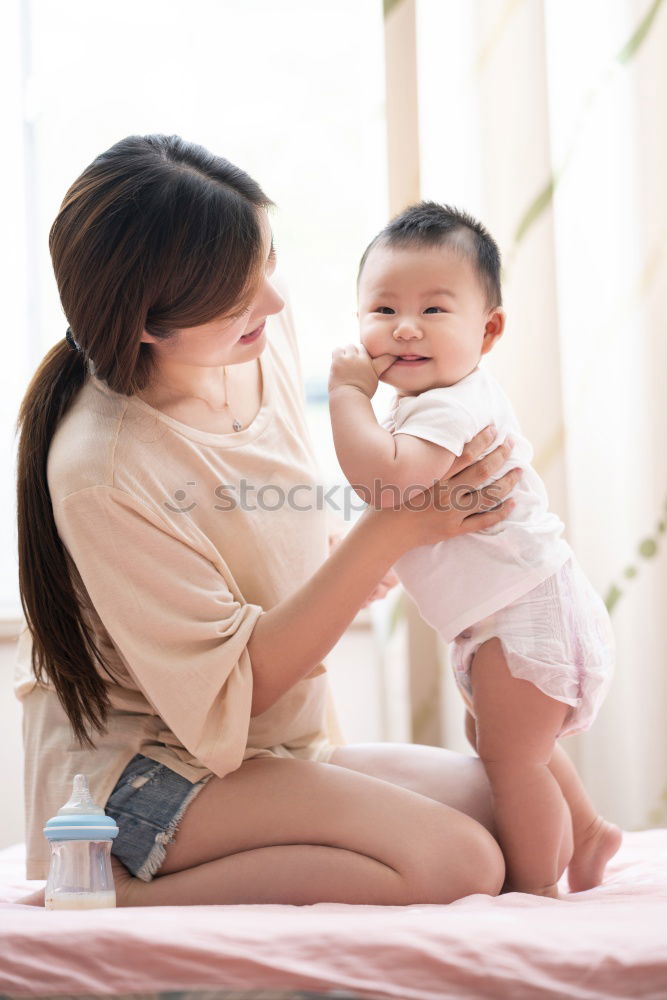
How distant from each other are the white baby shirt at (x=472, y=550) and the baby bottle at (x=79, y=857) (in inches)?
17.2

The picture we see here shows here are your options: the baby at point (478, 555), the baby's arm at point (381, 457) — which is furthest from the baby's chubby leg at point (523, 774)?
the baby's arm at point (381, 457)

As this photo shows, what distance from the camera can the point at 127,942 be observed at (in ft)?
2.62

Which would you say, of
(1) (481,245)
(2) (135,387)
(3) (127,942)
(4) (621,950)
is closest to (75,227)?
(2) (135,387)

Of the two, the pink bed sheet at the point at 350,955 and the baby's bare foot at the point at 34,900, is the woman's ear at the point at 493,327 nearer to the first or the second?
the pink bed sheet at the point at 350,955

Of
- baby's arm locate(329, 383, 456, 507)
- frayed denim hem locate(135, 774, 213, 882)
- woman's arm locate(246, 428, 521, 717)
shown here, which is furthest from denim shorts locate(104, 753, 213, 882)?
baby's arm locate(329, 383, 456, 507)

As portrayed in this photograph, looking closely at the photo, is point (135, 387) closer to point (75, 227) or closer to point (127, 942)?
point (75, 227)

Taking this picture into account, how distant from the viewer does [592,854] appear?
4.35ft

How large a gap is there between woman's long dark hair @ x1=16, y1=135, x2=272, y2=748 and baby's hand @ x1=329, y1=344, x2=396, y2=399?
129 millimetres

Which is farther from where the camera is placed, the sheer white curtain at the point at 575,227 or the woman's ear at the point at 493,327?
the sheer white curtain at the point at 575,227

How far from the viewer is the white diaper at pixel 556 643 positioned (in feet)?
→ 3.99

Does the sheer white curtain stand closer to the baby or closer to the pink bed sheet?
the baby

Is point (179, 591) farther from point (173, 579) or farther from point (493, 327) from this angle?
point (493, 327)

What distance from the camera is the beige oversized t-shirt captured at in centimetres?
116

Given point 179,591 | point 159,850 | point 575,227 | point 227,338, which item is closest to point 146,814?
point 159,850
